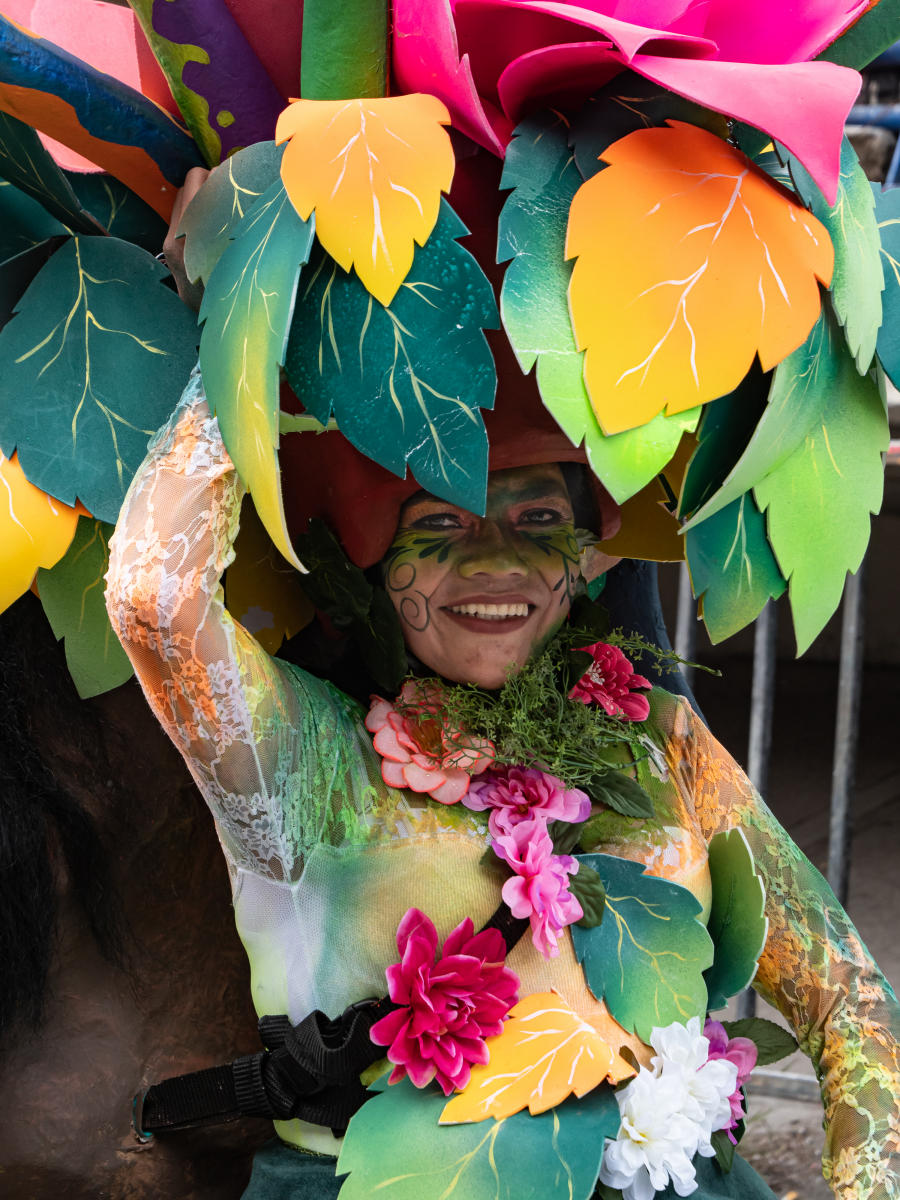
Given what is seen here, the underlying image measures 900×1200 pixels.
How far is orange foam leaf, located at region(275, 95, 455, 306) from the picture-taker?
910 mm

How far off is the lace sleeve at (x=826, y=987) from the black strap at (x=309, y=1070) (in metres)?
0.33

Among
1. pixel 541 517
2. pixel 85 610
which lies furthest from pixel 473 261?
pixel 85 610

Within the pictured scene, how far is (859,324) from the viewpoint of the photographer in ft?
3.25

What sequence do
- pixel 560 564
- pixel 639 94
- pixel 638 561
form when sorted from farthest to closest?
pixel 638 561 < pixel 560 564 < pixel 639 94

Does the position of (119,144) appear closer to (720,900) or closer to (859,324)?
(859,324)

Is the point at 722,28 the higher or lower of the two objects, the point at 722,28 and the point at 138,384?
the higher

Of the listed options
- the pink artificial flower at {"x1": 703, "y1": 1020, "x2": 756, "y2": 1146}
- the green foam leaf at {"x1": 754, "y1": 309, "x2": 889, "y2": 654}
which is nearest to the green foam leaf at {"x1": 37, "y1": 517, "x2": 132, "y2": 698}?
the green foam leaf at {"x1": 754, "y1": 309, "x2": 889, "y2": 654}

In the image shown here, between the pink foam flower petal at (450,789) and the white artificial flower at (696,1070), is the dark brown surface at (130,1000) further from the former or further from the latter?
the white artificial flower at (696,1070)

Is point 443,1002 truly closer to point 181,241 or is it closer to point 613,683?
point 613,683

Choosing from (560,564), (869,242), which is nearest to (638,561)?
(560,564)

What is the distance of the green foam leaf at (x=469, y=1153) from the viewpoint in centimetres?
107

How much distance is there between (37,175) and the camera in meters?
1.03

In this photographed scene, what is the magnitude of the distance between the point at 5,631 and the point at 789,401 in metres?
0.80

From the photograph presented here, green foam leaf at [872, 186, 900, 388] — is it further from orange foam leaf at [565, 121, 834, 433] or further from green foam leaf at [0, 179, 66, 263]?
green foam leaf at [0, 179, 66, 263]
